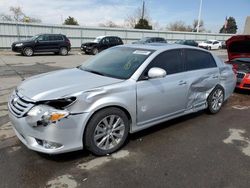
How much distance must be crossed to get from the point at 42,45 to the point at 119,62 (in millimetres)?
15439

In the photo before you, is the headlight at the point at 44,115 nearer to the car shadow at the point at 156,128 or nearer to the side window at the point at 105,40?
the car shadow at the point at 156,128

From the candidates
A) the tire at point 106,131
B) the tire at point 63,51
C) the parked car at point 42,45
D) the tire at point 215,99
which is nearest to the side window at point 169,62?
the tire at point 106,131

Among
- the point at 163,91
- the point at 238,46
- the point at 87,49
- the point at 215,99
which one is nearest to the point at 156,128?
the point at 163,91

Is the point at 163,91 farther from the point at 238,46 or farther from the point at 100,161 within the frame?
the point at 238,46

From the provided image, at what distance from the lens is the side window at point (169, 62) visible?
154 inches

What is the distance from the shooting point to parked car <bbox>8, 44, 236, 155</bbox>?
291 centimetres

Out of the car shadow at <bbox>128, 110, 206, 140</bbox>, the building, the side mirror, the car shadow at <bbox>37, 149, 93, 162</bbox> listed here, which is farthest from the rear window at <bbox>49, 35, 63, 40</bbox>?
the car shadow at <bbox>37, 149, 93, 162</bbox>

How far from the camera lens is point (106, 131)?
333 centimetres

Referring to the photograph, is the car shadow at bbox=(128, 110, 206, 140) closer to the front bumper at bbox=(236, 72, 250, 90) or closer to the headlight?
the headlight

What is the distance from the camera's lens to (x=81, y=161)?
321cm

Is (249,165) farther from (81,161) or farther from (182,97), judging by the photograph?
(81,161)

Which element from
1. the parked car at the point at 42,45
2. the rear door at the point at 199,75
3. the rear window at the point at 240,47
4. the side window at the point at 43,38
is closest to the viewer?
the rear door at the point at 199,75

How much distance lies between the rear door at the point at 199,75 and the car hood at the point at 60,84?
5.31 feet

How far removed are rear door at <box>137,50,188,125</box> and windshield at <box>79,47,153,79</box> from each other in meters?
0.21
